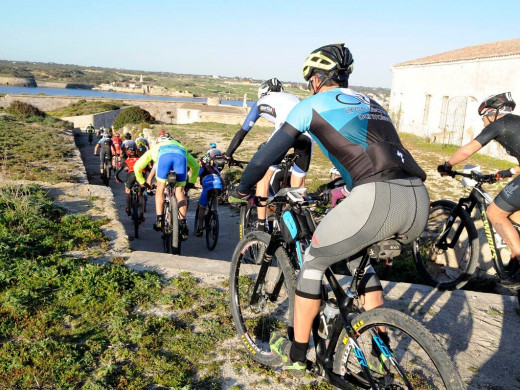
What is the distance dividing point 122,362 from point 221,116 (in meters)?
42.6

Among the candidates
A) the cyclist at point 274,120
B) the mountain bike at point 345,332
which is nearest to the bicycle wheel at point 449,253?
the cyclist at point 274,120

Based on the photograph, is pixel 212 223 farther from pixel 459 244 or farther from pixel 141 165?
pixel 459 244

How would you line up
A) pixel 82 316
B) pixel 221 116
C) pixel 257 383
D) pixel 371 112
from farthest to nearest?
pixel 221 116 → pixel 82 316 → pixel 257 383 → pixel 371 112

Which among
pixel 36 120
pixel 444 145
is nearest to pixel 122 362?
pixel 444 145

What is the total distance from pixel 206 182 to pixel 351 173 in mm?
5963

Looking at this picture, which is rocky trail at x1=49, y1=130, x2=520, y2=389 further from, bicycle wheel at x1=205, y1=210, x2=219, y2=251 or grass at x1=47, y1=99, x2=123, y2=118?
grass at x1=47, y1=99, x2=123, y2=118

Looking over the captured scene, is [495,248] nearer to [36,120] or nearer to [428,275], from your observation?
[428,275]

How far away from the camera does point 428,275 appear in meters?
5.23

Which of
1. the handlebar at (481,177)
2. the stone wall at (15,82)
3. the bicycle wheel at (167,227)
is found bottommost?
the bicycle wheel at (167,227)

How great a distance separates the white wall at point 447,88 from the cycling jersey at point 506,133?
58.9 ft

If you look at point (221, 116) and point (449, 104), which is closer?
point (449, 104)

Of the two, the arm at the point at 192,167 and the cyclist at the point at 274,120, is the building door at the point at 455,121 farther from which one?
the cyclist at the point at 274,120

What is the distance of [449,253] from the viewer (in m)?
5.46

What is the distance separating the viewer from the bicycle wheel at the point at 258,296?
3.34m
